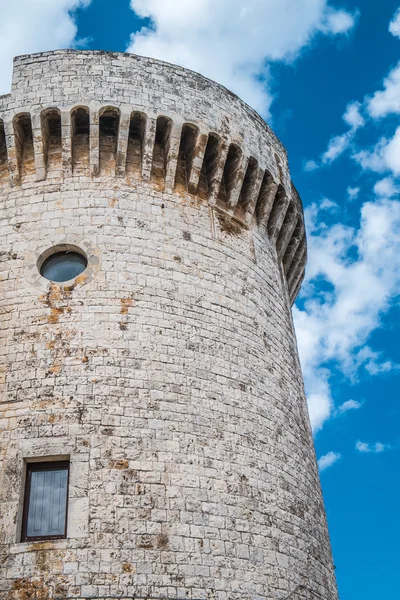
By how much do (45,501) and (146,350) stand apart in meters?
2.07

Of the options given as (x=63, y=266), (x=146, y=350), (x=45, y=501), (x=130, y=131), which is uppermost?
(x=130, y=131)

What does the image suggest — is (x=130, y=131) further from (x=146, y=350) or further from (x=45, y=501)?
(x=45, y=501)

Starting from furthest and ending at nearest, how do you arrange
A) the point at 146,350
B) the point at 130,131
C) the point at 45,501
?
the point at 130,131 → the point at 146,350 → the point at 45,501

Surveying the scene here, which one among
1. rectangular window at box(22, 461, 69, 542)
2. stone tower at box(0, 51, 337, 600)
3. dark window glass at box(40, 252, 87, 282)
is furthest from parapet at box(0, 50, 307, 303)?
rectangular window at box(22, 461, 69, 542)

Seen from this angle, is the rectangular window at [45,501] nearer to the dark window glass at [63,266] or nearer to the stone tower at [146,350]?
the stone tower at [146,350]

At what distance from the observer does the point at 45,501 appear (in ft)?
24.8

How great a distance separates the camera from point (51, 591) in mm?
6863

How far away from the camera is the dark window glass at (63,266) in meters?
9.15

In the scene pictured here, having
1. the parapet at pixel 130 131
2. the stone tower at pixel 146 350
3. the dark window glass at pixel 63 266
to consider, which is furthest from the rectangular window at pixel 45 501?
the parapet at pixel 130 131

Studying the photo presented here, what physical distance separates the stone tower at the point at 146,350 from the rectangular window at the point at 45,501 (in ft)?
0.06

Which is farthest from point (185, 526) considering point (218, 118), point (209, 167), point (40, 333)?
point (218, 118)

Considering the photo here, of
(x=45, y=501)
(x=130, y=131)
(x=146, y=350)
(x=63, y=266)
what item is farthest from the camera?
(x=130, y=131)

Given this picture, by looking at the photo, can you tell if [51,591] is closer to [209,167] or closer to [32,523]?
[32,523]

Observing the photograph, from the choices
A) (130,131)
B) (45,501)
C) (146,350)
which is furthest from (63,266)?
(45,501)
